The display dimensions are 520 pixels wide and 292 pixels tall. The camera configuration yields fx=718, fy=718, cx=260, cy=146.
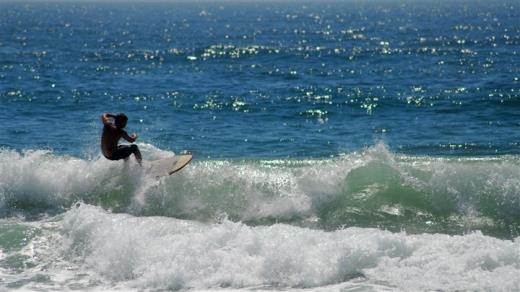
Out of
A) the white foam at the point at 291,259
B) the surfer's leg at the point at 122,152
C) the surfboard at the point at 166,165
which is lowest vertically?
the white foam at the point at 291,259

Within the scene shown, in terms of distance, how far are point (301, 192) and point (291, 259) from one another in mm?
3435

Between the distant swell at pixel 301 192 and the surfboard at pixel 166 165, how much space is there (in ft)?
0.57

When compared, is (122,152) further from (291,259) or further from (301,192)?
(291,259)

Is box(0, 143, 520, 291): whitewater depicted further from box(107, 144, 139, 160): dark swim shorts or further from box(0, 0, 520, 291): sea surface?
box(107, 144, 139, 160): dark swim shorts

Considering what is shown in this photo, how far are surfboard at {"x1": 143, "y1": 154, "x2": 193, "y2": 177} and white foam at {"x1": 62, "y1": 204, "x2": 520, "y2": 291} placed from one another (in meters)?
2.53

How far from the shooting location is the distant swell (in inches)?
527

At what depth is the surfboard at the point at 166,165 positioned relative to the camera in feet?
46.7

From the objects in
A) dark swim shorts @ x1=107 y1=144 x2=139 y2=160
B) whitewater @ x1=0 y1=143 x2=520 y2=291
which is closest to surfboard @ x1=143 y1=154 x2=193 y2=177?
whitewater @ x1=0 y1=143 x2=520 y2=291

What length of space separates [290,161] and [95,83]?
17846 mm

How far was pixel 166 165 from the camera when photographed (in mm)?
14406

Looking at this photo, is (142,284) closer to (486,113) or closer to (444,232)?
(444,232)

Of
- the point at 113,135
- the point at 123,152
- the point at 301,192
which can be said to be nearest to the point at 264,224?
the point at 301,192

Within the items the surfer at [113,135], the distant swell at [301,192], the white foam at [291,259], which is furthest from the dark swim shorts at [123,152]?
the white foam at [291,259]

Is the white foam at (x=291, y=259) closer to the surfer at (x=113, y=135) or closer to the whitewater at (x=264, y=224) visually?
the whitewater at (x=264, y=224)
